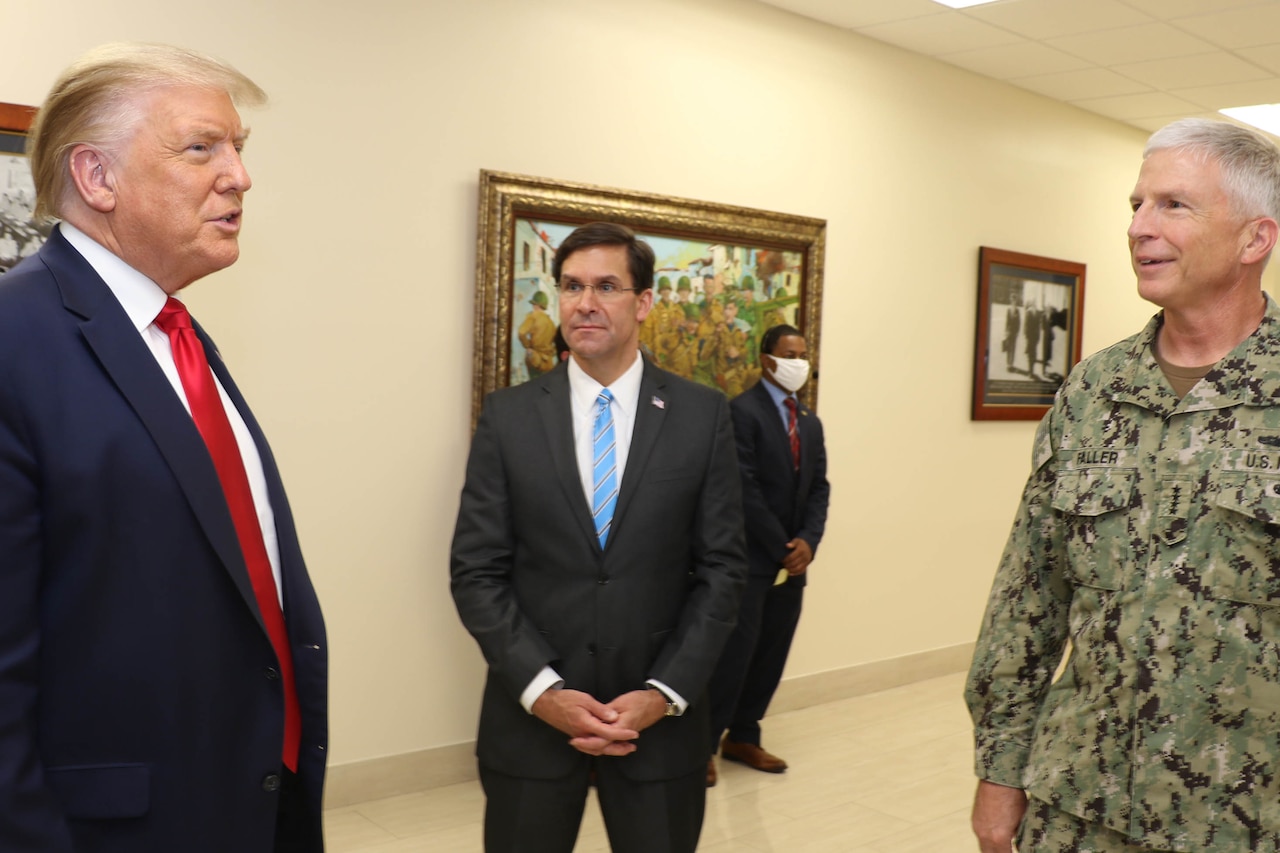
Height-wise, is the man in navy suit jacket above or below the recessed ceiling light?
below

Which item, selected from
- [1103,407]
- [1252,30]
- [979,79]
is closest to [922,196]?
[979,79]

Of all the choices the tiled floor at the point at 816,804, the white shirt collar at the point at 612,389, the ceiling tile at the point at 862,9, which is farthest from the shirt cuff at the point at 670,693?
the ceiling tile at the point at 862,9

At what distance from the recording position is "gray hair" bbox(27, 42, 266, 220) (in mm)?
1519

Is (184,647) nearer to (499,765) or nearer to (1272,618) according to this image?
(499,765)

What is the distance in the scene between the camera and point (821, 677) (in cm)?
583

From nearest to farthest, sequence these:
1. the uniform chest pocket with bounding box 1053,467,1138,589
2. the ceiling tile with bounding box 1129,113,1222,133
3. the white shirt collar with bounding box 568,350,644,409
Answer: the uniform chest pocket with bounding box 1053,467,1138,589 < the white shirt collar with bounding box 568,350,644,409 < the ceiling tile with bounding box 1129,113,1222,133

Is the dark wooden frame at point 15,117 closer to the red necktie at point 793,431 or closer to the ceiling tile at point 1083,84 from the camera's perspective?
the red necktie at point 793,431

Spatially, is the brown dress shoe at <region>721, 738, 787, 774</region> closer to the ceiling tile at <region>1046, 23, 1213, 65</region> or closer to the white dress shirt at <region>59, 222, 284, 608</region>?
the white dress shirt at <region>59, 222, 284, 608</region>

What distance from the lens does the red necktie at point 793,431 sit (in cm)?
478

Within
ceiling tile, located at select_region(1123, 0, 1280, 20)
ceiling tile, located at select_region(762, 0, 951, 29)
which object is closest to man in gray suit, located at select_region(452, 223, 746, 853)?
ceiling tile, located at select_region(762, 0, 951, 29)

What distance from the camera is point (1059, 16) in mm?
5246

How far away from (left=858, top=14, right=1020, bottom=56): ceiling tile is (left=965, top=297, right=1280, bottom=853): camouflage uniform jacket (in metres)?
4.05

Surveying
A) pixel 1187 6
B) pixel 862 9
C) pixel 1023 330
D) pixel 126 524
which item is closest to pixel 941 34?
pixel 862 9

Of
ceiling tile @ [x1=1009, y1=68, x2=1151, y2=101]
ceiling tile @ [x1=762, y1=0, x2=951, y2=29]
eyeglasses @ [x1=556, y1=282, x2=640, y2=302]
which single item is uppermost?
ceiling tile @ [x1=762, y1=0, x2=951, y2=29]
